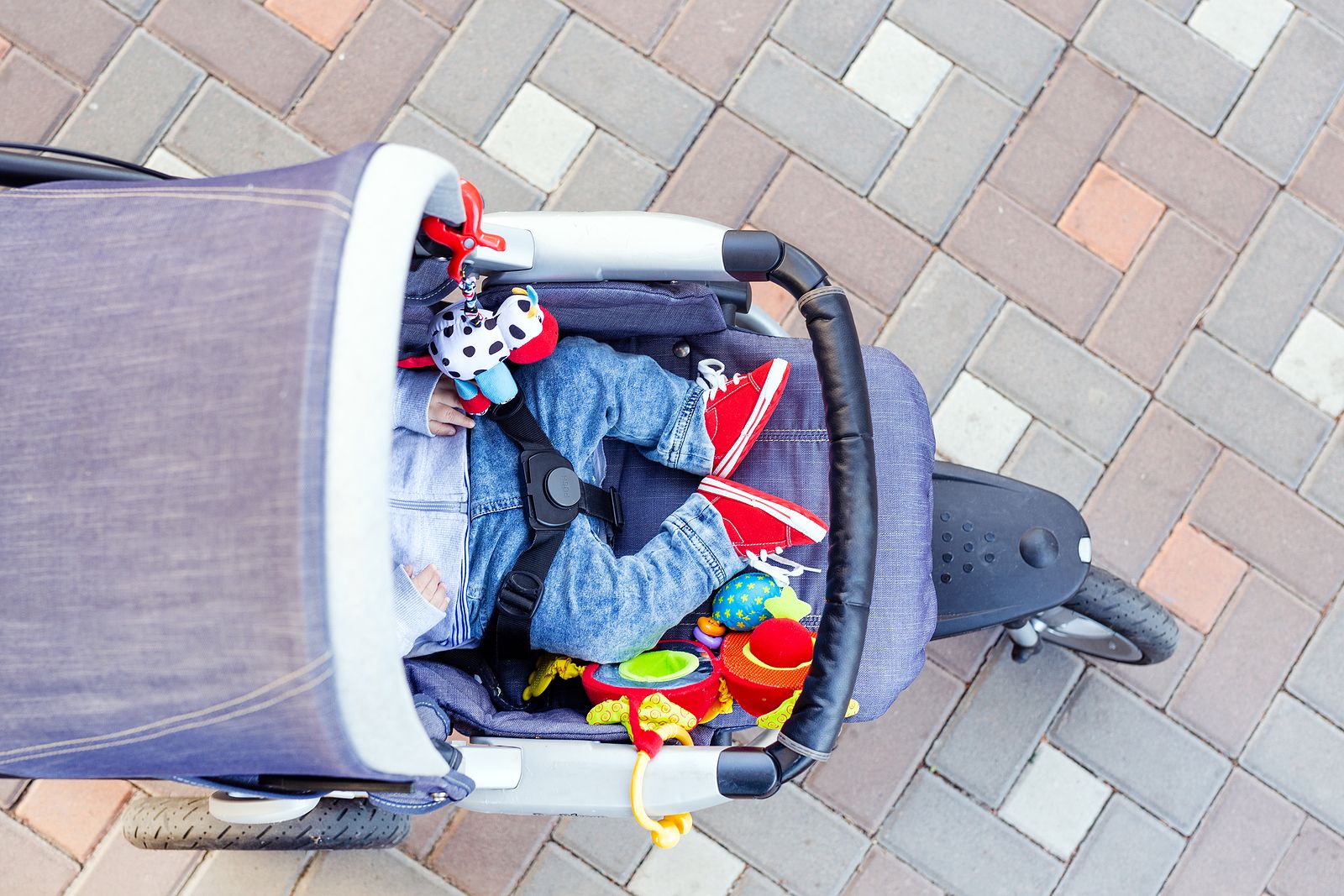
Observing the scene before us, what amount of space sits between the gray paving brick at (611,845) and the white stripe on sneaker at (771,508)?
83 cm

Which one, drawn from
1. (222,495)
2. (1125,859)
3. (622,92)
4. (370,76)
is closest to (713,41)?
(622,92)

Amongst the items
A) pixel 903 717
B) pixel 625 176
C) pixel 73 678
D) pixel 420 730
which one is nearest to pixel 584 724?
pixel 420 730

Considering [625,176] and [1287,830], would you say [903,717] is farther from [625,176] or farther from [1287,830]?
[625,176]

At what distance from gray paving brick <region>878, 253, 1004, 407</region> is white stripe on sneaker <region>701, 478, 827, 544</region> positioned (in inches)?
28.7

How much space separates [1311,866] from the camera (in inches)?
73.9

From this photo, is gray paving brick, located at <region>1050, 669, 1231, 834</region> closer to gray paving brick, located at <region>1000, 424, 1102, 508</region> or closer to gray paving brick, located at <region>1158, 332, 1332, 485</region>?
gray paving brick, located at <region>1000, 424, 1102, 508</region>

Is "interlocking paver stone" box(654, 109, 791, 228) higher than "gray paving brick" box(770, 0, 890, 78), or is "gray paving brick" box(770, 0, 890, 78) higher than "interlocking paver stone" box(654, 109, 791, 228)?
Result: "gray paving brick" box(770, 0, 890, 78)

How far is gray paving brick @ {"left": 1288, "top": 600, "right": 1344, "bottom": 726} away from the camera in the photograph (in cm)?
190

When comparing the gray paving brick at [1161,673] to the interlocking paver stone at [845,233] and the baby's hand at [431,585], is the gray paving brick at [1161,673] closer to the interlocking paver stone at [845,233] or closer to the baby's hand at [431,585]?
the interlocking paver stone at [845,233]

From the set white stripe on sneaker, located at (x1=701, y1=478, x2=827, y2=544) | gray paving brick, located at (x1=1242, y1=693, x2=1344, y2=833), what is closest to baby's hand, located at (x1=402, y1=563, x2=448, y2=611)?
white stripe on sneaker, located at (x1=701, y1=478, x2=827, y2=544)

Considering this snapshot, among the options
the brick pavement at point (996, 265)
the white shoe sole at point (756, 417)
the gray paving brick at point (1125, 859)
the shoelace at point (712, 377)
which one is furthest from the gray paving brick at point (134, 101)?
the gray paving brick at point (1125, 859)

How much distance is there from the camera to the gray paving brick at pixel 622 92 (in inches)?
78.2

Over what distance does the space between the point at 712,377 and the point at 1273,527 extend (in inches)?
49.9

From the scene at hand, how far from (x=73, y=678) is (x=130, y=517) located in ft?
0.50
